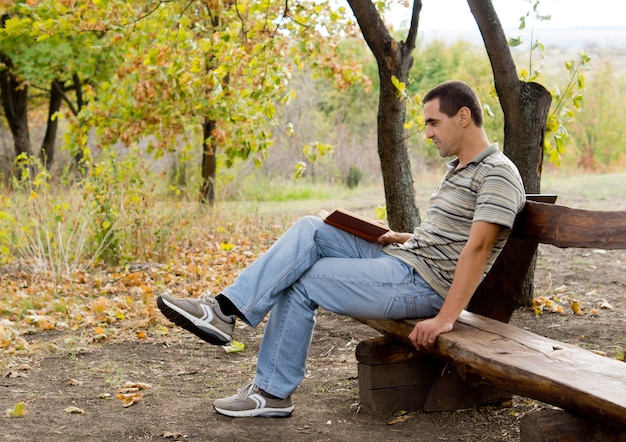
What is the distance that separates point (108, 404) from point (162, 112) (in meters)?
6.95

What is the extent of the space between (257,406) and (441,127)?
1.59m

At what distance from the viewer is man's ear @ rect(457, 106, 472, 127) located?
3.56 m

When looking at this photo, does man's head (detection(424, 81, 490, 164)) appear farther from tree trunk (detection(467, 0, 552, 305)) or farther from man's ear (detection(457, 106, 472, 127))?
tree trunk (detection(467, 0, 552, 305))

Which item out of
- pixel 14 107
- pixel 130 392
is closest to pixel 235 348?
pixel 130 392

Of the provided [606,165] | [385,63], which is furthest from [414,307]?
[606,165]

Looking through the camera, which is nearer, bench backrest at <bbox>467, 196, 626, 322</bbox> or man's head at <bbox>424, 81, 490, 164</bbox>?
bench backrest at <bbox>467, 196, 626, 322</bbox>

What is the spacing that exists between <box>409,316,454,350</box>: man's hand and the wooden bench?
1.2 inches

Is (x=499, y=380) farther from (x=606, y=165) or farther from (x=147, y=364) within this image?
(x=606, y=165)

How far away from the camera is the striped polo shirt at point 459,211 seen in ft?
11.1

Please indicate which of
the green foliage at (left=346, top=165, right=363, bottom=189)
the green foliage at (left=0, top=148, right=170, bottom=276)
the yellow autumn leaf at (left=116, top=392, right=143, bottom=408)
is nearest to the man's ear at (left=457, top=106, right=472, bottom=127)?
the yellow autumn leaf at (left=116, top=392, right=143, bottom=408)

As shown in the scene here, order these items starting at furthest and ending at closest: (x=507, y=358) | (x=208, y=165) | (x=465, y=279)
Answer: (x=208, y=165) → (x=465, y=279) → (x=507, y=358)

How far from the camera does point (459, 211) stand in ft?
11.8

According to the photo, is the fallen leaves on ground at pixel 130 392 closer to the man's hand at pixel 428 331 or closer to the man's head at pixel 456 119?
the man's hand at pixel 428 331

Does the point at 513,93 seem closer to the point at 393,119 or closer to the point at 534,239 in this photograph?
the point at 393,119
